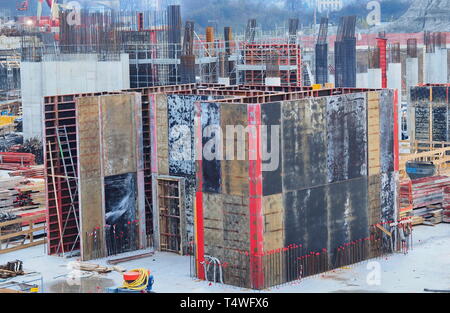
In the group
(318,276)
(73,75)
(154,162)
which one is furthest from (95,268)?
(73,75)

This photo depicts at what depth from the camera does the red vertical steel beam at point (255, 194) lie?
20.8m

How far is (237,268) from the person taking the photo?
69.7ft

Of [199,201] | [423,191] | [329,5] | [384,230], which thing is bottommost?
[384,230]

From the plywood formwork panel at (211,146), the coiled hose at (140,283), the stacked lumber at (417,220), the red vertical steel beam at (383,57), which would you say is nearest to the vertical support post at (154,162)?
the plywood formwork panel at (211,146)

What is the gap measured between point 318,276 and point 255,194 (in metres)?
2.61

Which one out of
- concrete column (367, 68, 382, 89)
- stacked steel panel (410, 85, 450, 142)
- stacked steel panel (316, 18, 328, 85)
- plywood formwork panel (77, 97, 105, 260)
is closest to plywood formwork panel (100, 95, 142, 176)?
plywood formwork panel (77, 97, 105, 260)

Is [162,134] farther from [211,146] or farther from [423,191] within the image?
[423,191]

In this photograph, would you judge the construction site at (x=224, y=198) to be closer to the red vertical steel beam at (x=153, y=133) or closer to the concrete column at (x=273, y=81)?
the red vertical steel beam at (x=153, y=133)

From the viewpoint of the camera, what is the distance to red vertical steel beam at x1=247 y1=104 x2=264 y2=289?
20.8m

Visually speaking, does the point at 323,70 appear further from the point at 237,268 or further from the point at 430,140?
the point at 237,268

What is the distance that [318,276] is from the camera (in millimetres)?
22078

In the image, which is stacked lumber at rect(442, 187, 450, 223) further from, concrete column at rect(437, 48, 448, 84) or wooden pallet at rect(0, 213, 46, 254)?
concrete column at rect(437, 48, 448, 84)
